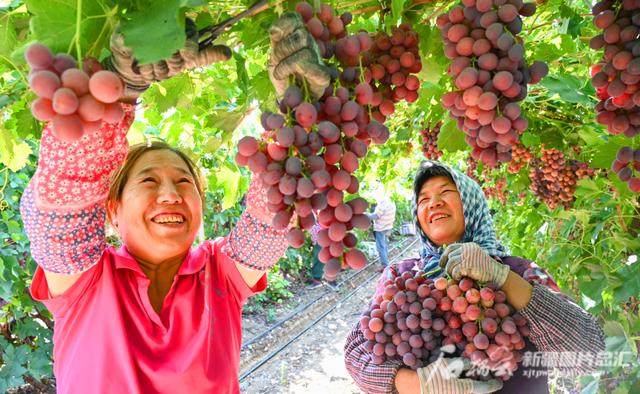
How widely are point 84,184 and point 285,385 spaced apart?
487cm

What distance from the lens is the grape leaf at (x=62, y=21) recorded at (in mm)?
800

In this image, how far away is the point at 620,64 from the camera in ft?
3.30

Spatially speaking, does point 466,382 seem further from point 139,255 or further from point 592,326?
point 139,255

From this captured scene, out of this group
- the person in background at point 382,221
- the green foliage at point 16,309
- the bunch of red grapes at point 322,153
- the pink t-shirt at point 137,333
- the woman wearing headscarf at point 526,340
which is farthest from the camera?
the person in background at point 382,221

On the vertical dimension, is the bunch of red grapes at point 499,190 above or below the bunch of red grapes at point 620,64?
below

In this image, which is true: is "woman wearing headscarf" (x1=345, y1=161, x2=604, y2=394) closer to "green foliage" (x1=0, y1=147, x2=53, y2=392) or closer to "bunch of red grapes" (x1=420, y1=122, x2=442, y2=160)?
"bunch of red grapes" (x1=420, y1=122, x2=442, y2=160)

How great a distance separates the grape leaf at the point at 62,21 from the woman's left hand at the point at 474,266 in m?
1.54

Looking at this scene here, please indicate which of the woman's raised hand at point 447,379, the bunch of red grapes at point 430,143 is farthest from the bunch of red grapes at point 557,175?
the woman's raised hand at point 447,379

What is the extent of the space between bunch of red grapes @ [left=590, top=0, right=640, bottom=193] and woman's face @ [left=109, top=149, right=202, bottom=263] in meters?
1.41

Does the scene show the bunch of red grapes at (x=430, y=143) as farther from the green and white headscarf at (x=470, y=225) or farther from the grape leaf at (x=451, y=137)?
the grape leaf at (x=451, y=137)

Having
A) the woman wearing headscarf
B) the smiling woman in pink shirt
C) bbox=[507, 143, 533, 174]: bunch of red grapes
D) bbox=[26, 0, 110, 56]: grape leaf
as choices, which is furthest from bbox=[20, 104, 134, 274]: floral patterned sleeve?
bbox=[507, 143, 533, 174]: bunch of red grapes

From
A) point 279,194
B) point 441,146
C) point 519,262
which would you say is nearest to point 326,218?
point 279,194

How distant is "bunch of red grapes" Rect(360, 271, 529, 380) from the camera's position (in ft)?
5.87

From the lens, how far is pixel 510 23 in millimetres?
985
